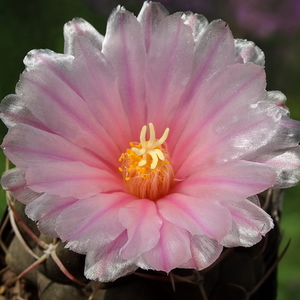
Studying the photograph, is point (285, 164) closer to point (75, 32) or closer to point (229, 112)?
point (229, 112)

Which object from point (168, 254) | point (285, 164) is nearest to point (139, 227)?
point (168, 254)

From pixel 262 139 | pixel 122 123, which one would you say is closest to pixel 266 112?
pixel 262 139

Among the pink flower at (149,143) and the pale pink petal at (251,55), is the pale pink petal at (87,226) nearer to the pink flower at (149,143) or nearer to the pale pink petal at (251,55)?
the pink flower at (149,143)

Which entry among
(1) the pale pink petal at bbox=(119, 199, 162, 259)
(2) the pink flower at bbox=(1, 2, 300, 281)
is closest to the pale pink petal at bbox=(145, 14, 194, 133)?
(2) the pink flower at bbox=(1, 2, 300, 281)

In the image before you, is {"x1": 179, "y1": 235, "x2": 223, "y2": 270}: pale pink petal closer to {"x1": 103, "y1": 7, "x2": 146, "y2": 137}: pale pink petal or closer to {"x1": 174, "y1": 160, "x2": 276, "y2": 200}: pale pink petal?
{"x1": 174, "y1": 160, "x2": 276, "y2": 200}: pale pink petal

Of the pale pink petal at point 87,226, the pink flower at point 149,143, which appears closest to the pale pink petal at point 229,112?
the pink flower at point 149,143

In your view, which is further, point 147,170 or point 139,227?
point 147,170
